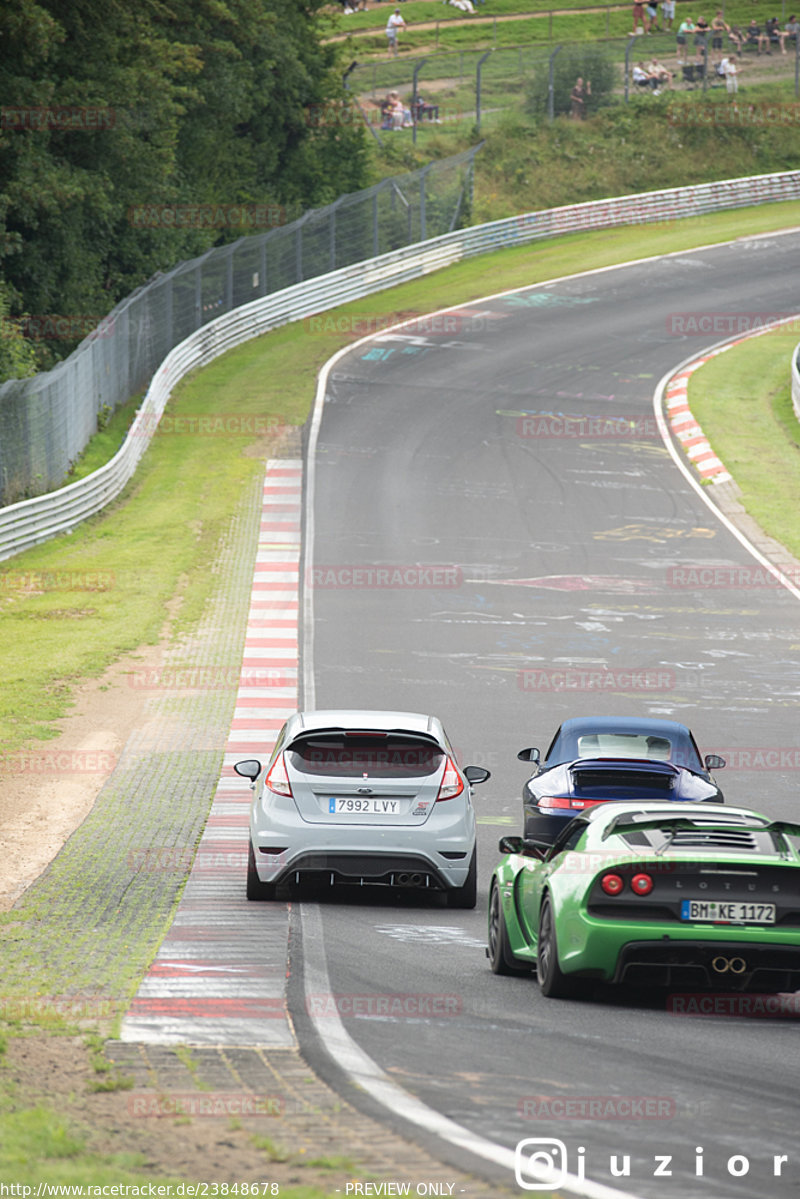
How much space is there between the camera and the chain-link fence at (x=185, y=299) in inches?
1155

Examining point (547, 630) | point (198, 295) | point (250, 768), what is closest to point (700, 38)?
point (198, 295)

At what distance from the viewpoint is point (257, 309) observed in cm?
4828

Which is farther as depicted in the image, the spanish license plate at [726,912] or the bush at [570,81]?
the bush at [570,81]

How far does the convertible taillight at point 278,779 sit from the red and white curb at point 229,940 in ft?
2.80

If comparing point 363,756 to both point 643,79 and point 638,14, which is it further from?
point 638,14

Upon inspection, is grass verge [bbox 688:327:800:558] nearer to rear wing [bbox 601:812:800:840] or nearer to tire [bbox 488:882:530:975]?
tire [bbox 488:882:530:975]

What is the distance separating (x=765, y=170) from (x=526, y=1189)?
224 feet

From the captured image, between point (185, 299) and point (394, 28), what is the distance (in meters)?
38.6

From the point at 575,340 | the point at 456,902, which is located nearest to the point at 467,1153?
the point at 456,902

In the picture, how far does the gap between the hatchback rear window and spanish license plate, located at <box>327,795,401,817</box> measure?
0.23 m

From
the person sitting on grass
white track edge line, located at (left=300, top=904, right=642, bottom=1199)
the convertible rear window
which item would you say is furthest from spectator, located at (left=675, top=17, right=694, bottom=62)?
white track edge line, located at (left=300, top=904, right=642, bottom=1199)

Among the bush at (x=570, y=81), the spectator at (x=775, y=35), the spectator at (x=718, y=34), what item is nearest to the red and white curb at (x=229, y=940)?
the bush at (x=570, y=81)

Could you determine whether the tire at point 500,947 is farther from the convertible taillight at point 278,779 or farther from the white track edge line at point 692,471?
the white track edge line at point 692,471

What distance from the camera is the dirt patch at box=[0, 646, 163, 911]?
1269 centimetres
